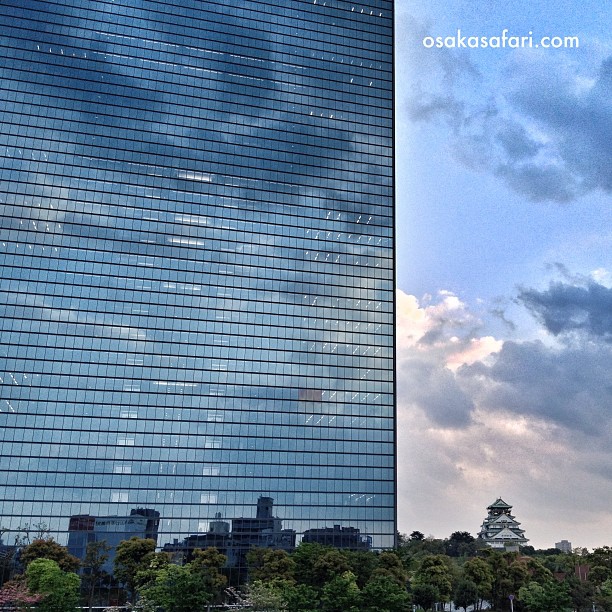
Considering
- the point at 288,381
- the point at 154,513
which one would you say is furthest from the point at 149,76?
the point at 154,513

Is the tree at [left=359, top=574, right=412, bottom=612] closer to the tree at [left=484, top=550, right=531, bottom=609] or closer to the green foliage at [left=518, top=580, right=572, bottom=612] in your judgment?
the green foliage at [left=518, top=580, right=572, bottom=612]

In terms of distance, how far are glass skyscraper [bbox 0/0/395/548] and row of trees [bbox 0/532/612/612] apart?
62.5ft

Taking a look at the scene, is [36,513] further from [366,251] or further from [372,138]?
[372,138]

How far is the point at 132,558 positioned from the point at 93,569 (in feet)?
42.0

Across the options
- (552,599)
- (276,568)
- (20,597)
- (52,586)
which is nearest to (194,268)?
(276,568)

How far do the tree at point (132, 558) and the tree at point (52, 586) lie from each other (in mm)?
16203

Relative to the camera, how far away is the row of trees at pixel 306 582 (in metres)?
68.1

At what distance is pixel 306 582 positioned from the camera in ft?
284

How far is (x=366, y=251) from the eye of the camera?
5600 inches

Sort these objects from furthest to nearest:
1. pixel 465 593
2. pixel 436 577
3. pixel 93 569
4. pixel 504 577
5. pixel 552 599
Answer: pixel 465 593, pixel 504 577, pixel 436 577, pixel 93 569, pixel 552 599

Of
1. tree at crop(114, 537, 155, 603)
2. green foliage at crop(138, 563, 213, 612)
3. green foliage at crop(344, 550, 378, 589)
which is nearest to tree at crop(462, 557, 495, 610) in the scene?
green foliage at crop(344, 550, 378, 589)

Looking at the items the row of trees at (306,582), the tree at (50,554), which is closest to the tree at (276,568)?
the row of trees at (306,582)

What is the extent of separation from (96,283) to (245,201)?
3550 centimetres

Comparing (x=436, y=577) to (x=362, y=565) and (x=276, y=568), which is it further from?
(x=276, y=568)
